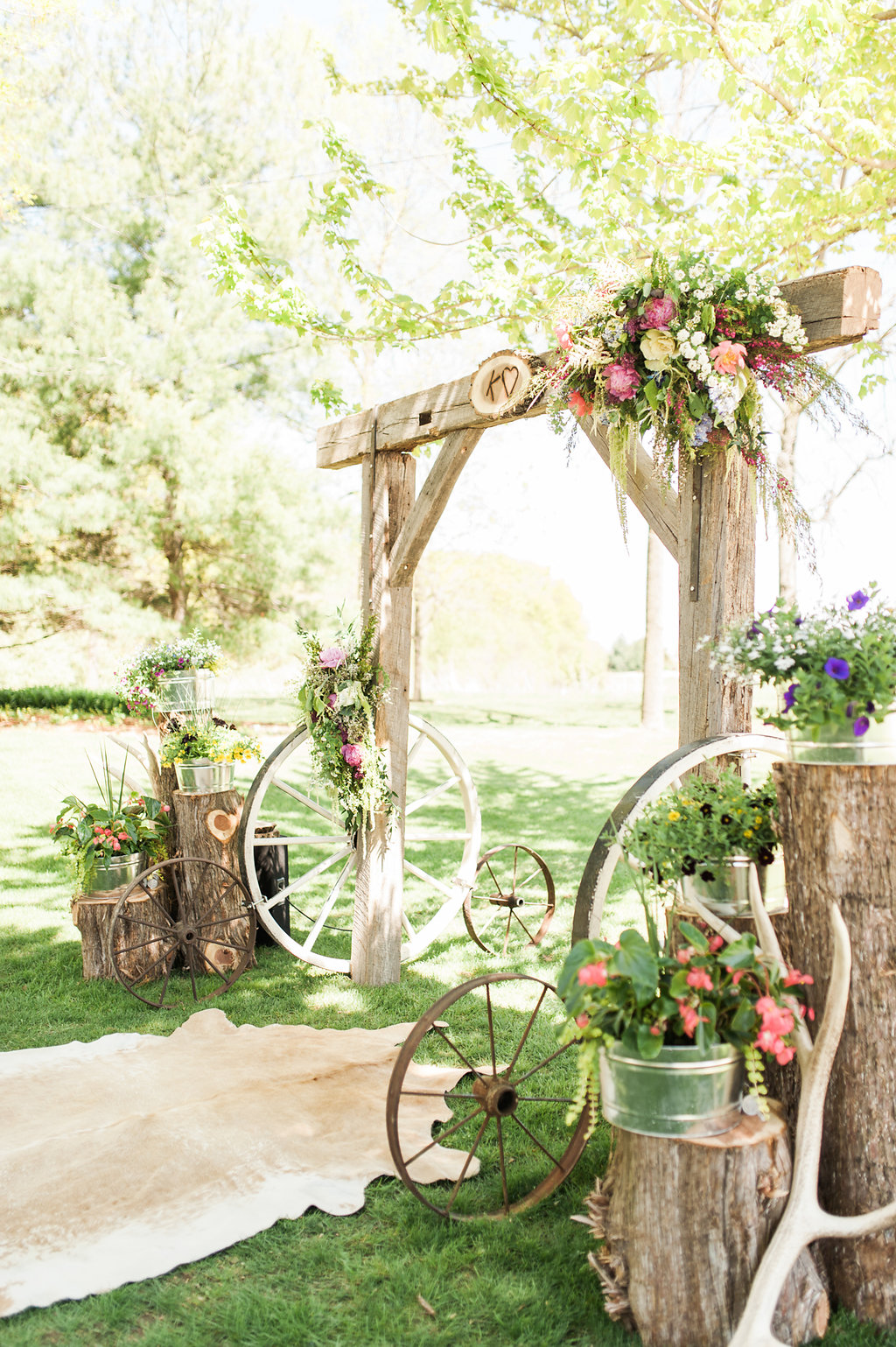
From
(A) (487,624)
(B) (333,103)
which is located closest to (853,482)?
(B) (333,103)

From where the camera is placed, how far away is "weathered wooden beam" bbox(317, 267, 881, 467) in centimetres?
272

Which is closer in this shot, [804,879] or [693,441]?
[804,879]

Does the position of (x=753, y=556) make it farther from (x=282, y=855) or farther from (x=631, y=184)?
(x=631, y=184)

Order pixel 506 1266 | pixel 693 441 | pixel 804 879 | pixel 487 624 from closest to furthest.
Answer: pixel 804 879 → pixel 506 1266 → pixel 693 441 → pixel 487 624

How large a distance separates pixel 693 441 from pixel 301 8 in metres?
15.5

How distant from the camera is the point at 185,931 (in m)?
4.44

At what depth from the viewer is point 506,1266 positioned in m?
2.35

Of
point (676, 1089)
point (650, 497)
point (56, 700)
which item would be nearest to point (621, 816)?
point (676, 1089)

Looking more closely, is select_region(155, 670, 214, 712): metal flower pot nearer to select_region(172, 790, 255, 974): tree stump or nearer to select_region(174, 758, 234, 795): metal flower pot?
select_region(174, 758, 234, 795): metal flower pot

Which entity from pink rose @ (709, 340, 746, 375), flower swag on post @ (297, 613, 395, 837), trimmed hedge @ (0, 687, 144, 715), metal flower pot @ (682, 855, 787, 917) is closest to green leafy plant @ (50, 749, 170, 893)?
flower swag on post @ (297, 613, 395, 837)

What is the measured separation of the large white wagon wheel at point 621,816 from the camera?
8.82 feet

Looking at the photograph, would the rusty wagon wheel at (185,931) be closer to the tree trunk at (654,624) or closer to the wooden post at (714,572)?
the wooden post at (714,572)

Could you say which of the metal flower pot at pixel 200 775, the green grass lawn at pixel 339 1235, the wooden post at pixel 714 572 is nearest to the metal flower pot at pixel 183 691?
the metal flower pot at pixel 200 775

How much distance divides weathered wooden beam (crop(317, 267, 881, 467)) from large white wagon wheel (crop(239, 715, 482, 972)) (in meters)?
1.36
